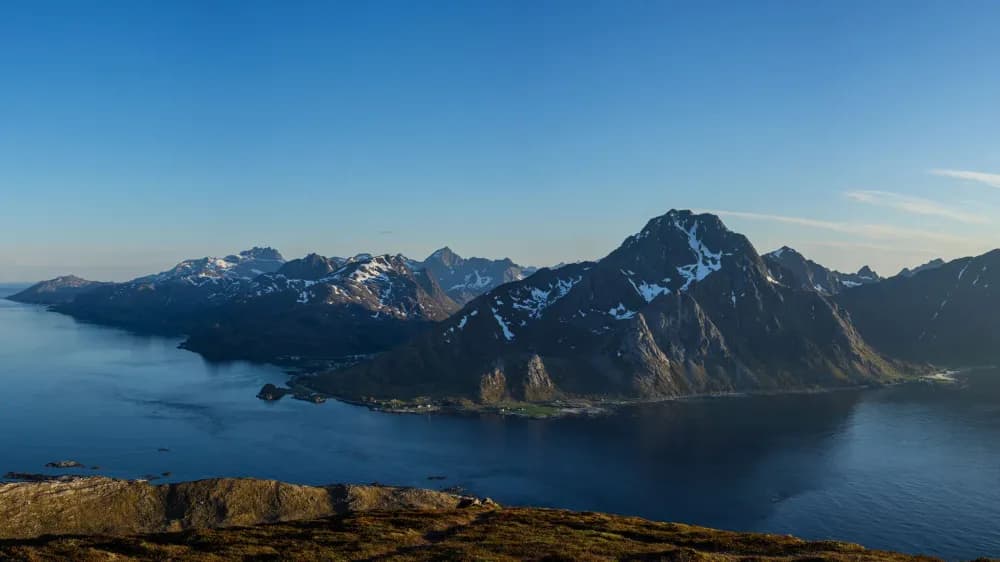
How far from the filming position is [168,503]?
130000mm

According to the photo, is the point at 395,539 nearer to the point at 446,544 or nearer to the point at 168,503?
the point at 446,544

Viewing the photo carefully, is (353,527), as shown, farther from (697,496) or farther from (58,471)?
(58,471)

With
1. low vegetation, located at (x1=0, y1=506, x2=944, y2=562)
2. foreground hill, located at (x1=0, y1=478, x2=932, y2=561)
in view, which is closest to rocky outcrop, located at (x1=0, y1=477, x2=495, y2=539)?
foreground hill, located at (x1=0, y1=478, x2=932, y2=561)

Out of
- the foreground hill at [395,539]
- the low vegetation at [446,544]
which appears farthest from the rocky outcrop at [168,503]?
the low vegetation at [446,544]

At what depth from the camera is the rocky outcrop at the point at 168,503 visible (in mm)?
116688

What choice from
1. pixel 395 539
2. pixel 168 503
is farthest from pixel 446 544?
pixel 168 503

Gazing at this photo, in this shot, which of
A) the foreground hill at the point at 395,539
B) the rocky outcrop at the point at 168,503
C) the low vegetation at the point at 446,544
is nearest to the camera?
the low vegetation at the point at 446,544

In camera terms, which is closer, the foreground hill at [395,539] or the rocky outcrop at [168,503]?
the foreground hill at [395,539]

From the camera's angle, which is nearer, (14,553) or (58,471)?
(14,553)

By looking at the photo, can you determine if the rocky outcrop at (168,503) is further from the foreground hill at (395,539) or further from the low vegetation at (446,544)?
the low vegetation at (446,544)

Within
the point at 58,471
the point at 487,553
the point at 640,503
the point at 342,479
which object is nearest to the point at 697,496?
the point at 640,503

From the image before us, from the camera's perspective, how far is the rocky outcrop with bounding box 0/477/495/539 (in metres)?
117

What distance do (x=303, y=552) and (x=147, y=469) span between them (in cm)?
17067

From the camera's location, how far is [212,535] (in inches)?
2724
